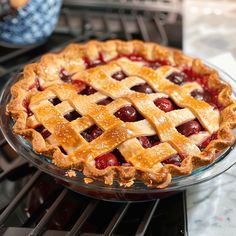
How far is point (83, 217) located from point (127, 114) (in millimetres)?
277

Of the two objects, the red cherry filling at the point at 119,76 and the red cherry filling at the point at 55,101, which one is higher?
the red cherry filling at the point at 119,76

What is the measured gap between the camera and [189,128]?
1060mm

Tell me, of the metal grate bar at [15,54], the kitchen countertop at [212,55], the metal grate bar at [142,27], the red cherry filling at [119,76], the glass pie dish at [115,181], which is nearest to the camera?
the glass pie dish at [115,181]

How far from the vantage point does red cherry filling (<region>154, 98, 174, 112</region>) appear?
Result: 1.11m

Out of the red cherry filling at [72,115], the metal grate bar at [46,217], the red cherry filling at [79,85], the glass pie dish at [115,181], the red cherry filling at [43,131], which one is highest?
the red cherry filling at [79,85]

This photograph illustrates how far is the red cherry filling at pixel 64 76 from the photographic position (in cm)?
124

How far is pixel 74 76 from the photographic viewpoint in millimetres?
1235

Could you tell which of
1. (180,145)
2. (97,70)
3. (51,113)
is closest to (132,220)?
(180,145)

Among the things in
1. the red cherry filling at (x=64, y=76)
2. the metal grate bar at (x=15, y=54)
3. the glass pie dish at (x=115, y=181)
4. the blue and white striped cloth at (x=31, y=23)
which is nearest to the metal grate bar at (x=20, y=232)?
the glass pie dish at (x=115, y=181)

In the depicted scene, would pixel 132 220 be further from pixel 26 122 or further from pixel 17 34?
pixel 17 34

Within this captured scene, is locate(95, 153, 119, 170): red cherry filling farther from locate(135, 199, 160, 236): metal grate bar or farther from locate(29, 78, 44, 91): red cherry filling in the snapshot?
locate(29, 78, 44, 91): red cherry filling

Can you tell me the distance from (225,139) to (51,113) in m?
0.43

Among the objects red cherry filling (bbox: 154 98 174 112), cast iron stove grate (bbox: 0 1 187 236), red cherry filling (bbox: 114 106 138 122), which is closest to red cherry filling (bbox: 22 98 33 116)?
cast iron stove grate (bbox: 0 1 187 236)

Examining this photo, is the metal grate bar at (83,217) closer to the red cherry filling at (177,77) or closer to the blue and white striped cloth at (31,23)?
the red cherry filling at (177,77)
